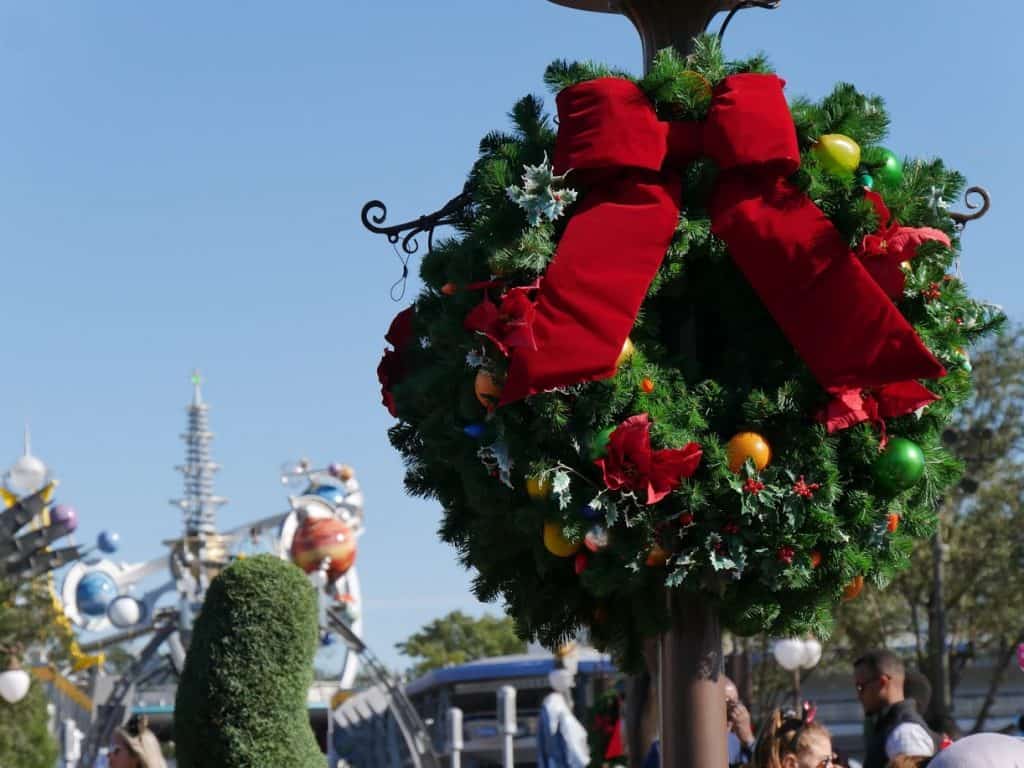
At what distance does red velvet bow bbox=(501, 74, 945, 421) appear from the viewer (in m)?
4.03

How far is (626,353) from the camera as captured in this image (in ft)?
13.5

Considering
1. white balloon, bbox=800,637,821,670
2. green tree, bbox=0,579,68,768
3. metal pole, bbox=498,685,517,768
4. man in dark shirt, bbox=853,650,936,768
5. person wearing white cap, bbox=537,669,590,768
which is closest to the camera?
man in dark shirt, bbox=853,650,936,768

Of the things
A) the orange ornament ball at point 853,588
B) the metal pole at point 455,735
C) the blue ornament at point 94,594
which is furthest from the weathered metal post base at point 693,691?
the blue ornament at point 94,594

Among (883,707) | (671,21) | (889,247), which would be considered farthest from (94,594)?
(889,247)

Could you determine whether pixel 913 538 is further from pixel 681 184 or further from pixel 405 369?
pixel 405 369

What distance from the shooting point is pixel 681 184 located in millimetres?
4305

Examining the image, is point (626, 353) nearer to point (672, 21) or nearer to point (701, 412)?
point (701, 412)

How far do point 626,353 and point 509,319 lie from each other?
0.32 meters

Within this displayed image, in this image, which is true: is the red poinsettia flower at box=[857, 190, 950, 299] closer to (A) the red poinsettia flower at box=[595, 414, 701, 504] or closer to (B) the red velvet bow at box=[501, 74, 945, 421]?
(B) the red velvet bow at box=[501, 74, 945, 421]

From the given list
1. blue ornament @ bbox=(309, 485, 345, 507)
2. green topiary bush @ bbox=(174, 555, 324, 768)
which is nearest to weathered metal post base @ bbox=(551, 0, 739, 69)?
green topiary bush @ bbox=(174, 555, 324, 768)

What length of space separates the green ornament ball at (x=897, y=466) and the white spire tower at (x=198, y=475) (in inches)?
1815

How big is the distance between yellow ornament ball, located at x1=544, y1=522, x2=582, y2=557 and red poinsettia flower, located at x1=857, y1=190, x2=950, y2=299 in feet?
3.46

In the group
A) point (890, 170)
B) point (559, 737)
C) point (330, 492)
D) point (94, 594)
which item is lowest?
point (559, 737)

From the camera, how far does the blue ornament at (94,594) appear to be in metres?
44.7
